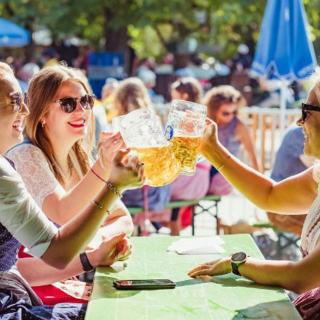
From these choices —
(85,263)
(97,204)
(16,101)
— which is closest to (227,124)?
(85,263)

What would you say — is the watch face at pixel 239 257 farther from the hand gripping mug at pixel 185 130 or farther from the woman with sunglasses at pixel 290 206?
the hand gripping mug at pixel 185 130

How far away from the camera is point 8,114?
299 centimetres

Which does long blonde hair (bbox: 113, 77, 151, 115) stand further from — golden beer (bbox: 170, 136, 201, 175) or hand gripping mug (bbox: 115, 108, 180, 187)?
hand gripping mug (bbox: 115, 108, 180, 187)

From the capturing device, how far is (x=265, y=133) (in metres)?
10.8

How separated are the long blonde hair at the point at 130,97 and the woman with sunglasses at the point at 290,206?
3.65 meters

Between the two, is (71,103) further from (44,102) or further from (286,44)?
(286,44)

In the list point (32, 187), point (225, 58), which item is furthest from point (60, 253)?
point (225, 58)

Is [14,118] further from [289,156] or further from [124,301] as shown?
[289,156]

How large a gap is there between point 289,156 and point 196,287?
326 cm

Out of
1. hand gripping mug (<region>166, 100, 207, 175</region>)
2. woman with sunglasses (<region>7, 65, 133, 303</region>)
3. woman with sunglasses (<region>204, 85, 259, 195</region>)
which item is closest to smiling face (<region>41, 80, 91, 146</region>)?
woman with sunglasses (<region>7, 65, 133, 303</region>)

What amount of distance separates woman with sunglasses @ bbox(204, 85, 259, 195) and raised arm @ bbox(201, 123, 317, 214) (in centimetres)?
356

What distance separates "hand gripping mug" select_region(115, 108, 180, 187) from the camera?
2.96 meters

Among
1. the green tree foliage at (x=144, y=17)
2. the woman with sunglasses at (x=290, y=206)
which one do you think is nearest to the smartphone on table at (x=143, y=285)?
the woman with sunglasses at (x=290, y=206)

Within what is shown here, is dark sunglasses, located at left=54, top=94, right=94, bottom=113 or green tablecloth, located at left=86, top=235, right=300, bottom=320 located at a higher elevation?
dark sunglasses, located at left=54, top=94, right=94, bottom=113
